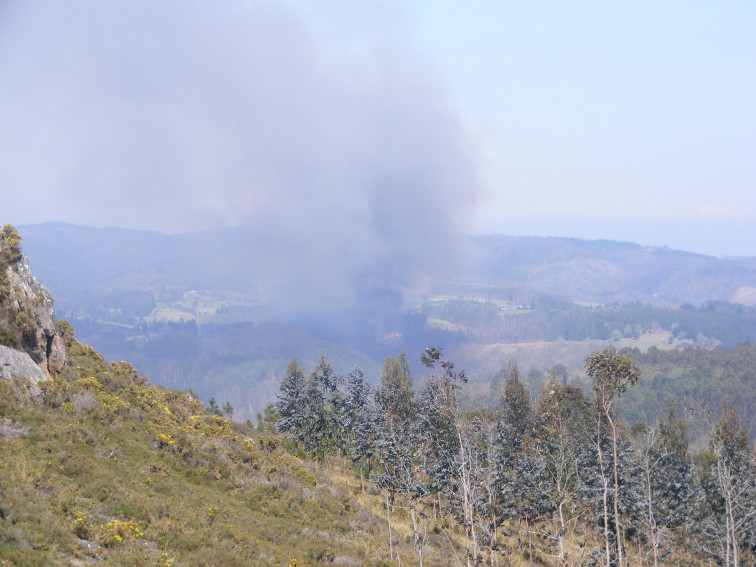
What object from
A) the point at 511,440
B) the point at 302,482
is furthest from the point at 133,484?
the point at 511,440

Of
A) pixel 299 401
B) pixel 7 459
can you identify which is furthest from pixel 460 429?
pixel 299 401

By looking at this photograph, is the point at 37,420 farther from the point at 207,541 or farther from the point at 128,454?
the point at 207,541

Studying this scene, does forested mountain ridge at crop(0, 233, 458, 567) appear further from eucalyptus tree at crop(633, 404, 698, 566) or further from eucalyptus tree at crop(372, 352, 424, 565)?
eucalyptus tree at crop(633, 404, 698, 566)

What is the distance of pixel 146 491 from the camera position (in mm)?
21828

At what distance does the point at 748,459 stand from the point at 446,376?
44.4 meters

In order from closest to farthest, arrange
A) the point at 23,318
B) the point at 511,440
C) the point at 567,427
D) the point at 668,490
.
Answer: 1. the point at 23,318
2. the point at 668,490
3. the point at 511,440
4. the point at 567,427

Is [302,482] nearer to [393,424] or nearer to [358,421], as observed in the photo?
[393,424]

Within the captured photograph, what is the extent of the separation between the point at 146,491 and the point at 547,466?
119 feet

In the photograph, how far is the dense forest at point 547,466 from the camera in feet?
104

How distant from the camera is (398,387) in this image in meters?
58.4

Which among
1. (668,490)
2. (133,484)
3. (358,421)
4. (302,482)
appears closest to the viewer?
(133,484)

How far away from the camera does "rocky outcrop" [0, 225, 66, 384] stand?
86.9 feet

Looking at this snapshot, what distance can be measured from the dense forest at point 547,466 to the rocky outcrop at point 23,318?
69.7ft

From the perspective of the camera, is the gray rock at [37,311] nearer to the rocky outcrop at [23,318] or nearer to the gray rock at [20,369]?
the rocky outcrop at [23,318]
